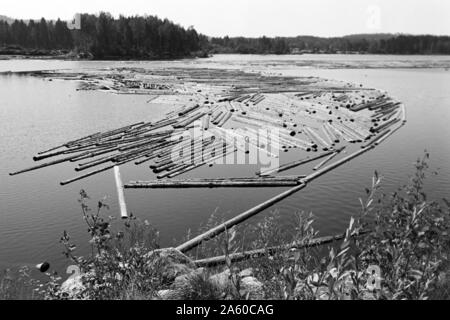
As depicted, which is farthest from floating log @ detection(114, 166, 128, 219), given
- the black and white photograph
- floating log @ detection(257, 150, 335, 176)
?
floating log @ detection(257, 150, 335, 176)

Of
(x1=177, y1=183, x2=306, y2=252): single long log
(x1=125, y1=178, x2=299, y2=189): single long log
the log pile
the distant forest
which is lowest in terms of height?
(x1=177, y1=183, x2=306, y2=252): single long log

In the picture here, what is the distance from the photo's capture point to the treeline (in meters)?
156

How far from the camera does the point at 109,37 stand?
156m

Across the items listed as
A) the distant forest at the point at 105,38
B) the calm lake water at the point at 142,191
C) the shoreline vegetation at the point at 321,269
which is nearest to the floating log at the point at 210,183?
the calm lake water at the point at 142,191

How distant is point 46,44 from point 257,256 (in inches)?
7545

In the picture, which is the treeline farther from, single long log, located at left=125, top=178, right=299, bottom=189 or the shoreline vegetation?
the shoreline vegetation

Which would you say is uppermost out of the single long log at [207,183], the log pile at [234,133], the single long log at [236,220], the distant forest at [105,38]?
the distant forest at [105,38]

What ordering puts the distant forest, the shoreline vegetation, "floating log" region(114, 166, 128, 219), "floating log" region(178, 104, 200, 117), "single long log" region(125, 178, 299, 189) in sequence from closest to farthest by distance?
the shoreline vegetation
"floating log" region(114, 166, 128, 219)
"single long log" region(125, 178, 299, 189)
"floating log" region(178, 104, 200, 117)
the distant forest

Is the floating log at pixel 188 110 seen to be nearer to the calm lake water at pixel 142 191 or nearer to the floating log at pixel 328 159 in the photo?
the calm lake water at pixel 142 191

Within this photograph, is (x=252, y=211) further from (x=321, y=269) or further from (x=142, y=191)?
(x=321, y=269)

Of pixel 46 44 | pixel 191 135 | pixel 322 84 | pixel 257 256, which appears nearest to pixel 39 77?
pixel 322 84

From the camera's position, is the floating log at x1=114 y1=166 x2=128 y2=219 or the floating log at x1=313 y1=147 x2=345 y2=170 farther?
the floating log at x1=313 y1=147 x2=345 y2=170

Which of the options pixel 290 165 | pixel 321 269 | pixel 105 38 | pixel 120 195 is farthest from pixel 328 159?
pixel 105 38

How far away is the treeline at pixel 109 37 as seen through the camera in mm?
156000
